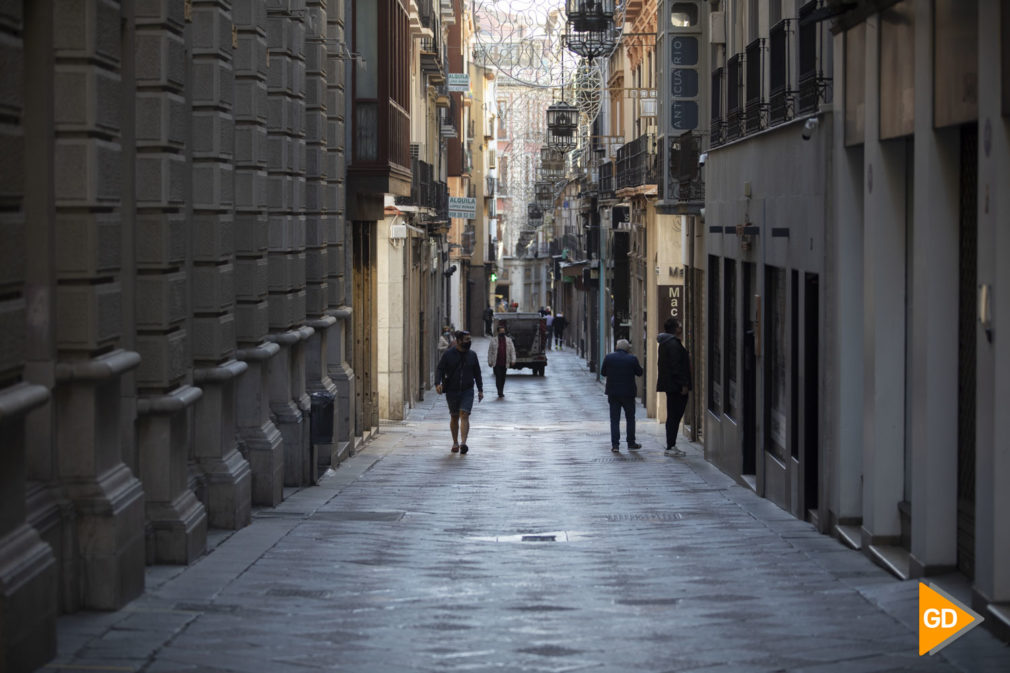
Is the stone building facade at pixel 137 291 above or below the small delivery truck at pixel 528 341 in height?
above

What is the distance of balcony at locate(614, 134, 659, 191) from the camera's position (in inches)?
1403

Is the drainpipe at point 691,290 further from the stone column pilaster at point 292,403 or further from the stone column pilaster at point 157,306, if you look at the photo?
the stone column pilaster at point 157,306

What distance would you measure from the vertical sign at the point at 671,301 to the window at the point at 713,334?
9.88 metres

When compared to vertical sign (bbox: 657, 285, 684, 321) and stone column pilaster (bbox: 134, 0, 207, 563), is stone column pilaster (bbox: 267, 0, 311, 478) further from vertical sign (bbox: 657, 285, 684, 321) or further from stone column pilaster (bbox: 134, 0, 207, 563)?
vertical sign (bbox: 657, 285, 684, 321)

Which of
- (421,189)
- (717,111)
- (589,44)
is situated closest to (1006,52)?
(717,111)

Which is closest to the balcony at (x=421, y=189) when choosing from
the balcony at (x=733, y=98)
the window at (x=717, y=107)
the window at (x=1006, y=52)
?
the window at (x=717, y=107)

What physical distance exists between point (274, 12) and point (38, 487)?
28.9ft

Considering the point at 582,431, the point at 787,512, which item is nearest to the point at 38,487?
the point at 787,512

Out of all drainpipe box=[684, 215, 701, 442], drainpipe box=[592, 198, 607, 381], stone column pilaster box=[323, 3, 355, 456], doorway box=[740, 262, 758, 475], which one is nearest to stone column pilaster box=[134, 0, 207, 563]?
doorway box=[740, 262, 758, 475]

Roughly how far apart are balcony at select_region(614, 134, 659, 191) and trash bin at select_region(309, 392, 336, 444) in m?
16.5

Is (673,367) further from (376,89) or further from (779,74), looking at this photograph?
(779,74)

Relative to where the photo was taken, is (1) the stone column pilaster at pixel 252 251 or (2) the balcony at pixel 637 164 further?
(2) the balcony at pixel 637 164

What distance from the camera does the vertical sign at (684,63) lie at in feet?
91.6

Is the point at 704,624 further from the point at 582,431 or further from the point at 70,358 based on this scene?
the point at 582,431
